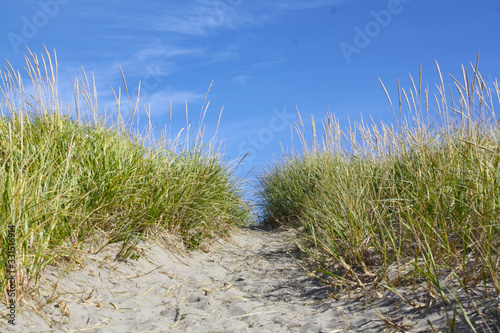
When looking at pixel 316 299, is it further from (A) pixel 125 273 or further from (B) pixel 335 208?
(A) pixel 125 273

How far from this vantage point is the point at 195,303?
266 cm

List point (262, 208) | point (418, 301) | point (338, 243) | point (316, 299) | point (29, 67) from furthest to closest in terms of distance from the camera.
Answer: point (262, 208) < point (29, 67) < point (338, 243) < point (316, 299) < point (418, 301)

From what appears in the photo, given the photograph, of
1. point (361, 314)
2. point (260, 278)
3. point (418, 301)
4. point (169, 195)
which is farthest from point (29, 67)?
point (418, 301)

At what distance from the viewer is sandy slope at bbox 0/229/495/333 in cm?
207

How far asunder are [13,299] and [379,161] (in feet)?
11.7

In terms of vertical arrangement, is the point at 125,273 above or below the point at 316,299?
above

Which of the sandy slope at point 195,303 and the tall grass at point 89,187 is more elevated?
the tall grass at point 89,187

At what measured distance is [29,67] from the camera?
351 centimetres

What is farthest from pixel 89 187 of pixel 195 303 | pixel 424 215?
pixel 424 215

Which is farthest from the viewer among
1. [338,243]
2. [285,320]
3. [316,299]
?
[338,243]

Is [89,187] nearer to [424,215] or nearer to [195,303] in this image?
[195,303]

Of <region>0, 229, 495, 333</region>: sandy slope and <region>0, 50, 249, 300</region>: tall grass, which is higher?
<region>0, 50, 249, 300</region>: tall grass

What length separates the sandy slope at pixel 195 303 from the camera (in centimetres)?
207

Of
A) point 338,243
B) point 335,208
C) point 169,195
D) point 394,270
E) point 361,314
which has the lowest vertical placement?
point 361,314
